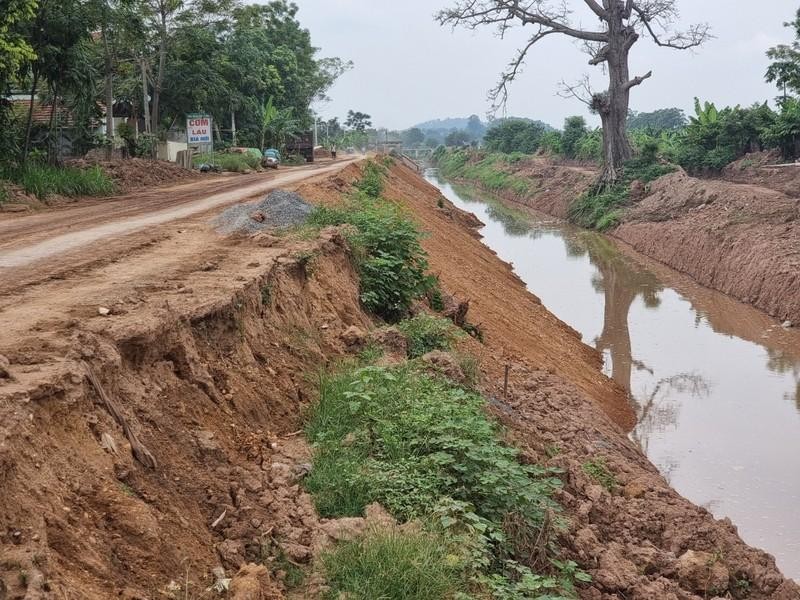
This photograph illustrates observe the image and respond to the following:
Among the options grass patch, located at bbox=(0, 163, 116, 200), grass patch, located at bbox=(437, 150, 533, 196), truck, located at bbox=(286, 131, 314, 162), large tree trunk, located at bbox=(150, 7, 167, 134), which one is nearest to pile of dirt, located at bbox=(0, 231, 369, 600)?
grass patch, located at bbox=(0, 163, 116, 200)

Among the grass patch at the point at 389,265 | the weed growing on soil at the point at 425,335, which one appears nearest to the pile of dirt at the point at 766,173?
the grass patch at the point at 389,265

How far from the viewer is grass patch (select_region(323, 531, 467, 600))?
4008 mm

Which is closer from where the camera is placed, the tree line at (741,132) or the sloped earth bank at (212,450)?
the sloped earth bank at (212,450)

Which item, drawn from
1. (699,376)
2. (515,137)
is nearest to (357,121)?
(515,137)

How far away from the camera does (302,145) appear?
4916 centimetres

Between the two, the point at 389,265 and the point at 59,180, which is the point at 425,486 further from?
the point at 59,180

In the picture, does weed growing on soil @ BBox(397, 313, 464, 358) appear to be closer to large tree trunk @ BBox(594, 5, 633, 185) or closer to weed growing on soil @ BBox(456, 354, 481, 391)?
weed growing on soil @ BBox(456, 354, 481, 391)

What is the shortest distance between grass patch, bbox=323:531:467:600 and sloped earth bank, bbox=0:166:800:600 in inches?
12.0

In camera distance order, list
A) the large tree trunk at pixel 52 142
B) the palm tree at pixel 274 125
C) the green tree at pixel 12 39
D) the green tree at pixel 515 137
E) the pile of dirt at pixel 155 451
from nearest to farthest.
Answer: the pile of dirt at pixel 155 451
the green tree at pixel 12 39
the large tree trunk at pixel 52 142
the palm tree at pixel 274 125
the green tree at pixel 515 137

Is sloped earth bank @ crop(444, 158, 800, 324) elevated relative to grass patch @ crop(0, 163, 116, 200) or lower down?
lower down

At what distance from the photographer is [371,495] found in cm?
503

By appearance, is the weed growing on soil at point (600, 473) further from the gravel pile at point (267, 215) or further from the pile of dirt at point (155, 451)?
the gravel pile at point (267, 215)

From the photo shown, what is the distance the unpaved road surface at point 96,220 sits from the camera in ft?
30.0

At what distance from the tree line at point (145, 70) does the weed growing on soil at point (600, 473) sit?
12464 millimetres
